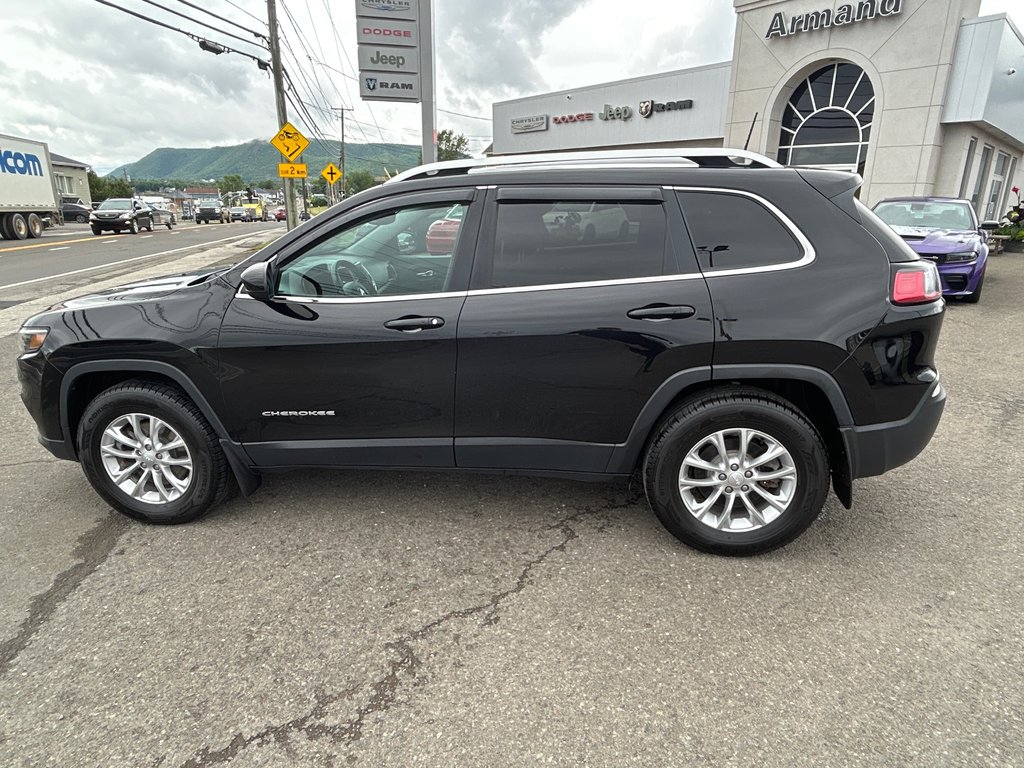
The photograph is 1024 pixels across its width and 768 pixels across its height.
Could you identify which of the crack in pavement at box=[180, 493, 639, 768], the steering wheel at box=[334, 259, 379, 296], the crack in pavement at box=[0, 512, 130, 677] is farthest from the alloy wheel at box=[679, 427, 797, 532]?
the crack in pavement at box=[0, 512, 130, 677]

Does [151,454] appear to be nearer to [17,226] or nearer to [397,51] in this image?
[397,51]

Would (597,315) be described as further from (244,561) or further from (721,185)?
(244,561)

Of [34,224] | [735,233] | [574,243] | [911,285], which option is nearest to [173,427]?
[574,243]

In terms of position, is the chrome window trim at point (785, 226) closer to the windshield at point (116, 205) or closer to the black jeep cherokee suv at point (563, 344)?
the black jeep cherokee suv at point (563, 344)

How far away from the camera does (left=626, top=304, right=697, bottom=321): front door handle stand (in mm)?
2740

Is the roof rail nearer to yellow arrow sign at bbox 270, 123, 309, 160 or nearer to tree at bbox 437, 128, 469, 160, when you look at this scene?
yellow arrow sign at bbox 270, 123, 309, 160

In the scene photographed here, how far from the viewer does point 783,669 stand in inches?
89.1

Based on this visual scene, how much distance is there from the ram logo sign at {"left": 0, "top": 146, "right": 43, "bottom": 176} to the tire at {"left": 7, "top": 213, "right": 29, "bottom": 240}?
62.7 inches

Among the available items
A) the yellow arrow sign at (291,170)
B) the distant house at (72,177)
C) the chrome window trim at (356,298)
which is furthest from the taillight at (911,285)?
the distant house at (72,177)

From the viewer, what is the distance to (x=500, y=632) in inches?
97.2

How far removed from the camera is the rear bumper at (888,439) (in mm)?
2783

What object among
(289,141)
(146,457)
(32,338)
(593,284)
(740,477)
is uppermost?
(289,141)

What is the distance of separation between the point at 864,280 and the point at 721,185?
74 centimetres

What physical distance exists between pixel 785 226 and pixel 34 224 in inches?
1152
